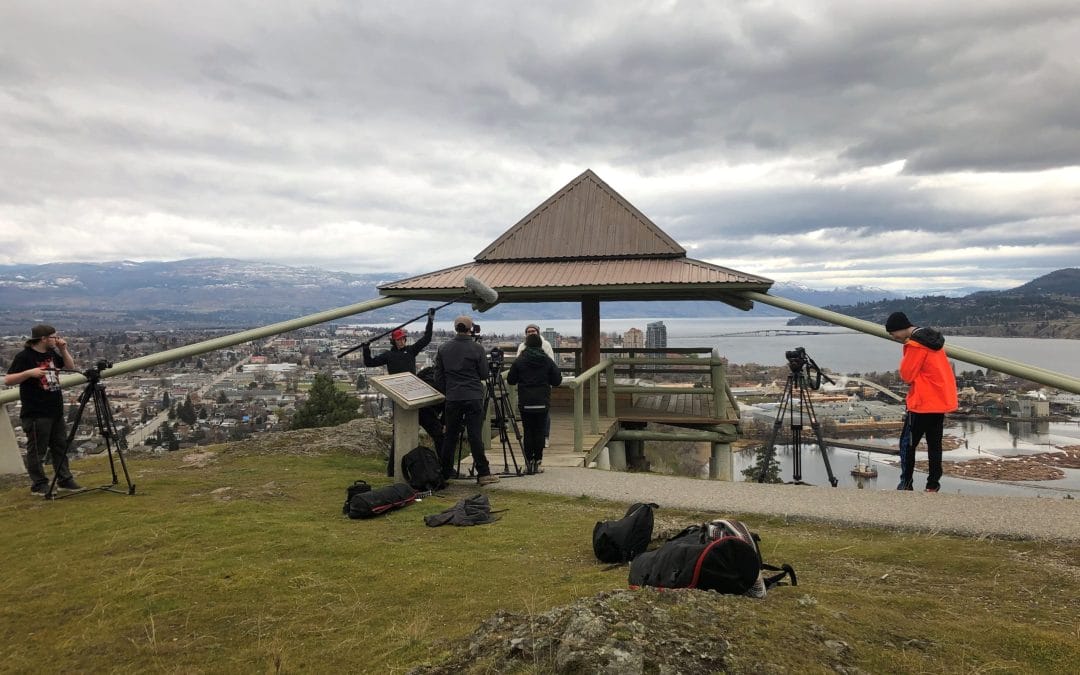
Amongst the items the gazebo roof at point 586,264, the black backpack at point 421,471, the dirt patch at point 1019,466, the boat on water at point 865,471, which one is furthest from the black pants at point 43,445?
the dirt patch at point 1019,466

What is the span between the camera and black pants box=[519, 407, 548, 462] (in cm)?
794

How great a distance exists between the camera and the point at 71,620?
11.2ft

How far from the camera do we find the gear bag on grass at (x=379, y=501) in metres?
5.82

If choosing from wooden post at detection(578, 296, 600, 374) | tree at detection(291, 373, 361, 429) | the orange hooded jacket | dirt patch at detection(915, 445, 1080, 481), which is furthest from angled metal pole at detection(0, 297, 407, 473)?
dirt patch at detection(915, 445, 1080, 481)

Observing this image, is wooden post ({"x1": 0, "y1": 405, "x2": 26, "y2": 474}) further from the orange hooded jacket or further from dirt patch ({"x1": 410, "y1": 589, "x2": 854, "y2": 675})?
the orange hooded jacket

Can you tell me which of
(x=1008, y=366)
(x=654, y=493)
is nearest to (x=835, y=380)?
(x=1008, y=366)

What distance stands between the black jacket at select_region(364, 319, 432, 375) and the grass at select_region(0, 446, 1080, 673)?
2294mm

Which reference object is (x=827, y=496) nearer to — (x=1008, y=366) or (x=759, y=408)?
(x=1008, y=366)

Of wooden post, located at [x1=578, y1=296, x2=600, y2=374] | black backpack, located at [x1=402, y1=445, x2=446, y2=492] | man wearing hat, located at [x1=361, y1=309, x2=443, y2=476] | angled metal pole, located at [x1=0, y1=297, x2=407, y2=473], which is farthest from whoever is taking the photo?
wooden post, located at [x1=578, y1=296, x2=600, y2=374]

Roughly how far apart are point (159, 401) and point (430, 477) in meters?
16.9

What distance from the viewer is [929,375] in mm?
6633

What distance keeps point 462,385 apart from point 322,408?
839 cm

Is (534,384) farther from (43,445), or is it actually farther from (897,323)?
(43,445)

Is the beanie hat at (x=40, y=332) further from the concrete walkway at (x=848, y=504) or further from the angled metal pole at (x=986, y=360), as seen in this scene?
the angled metal pole at (x=986, y=360)
